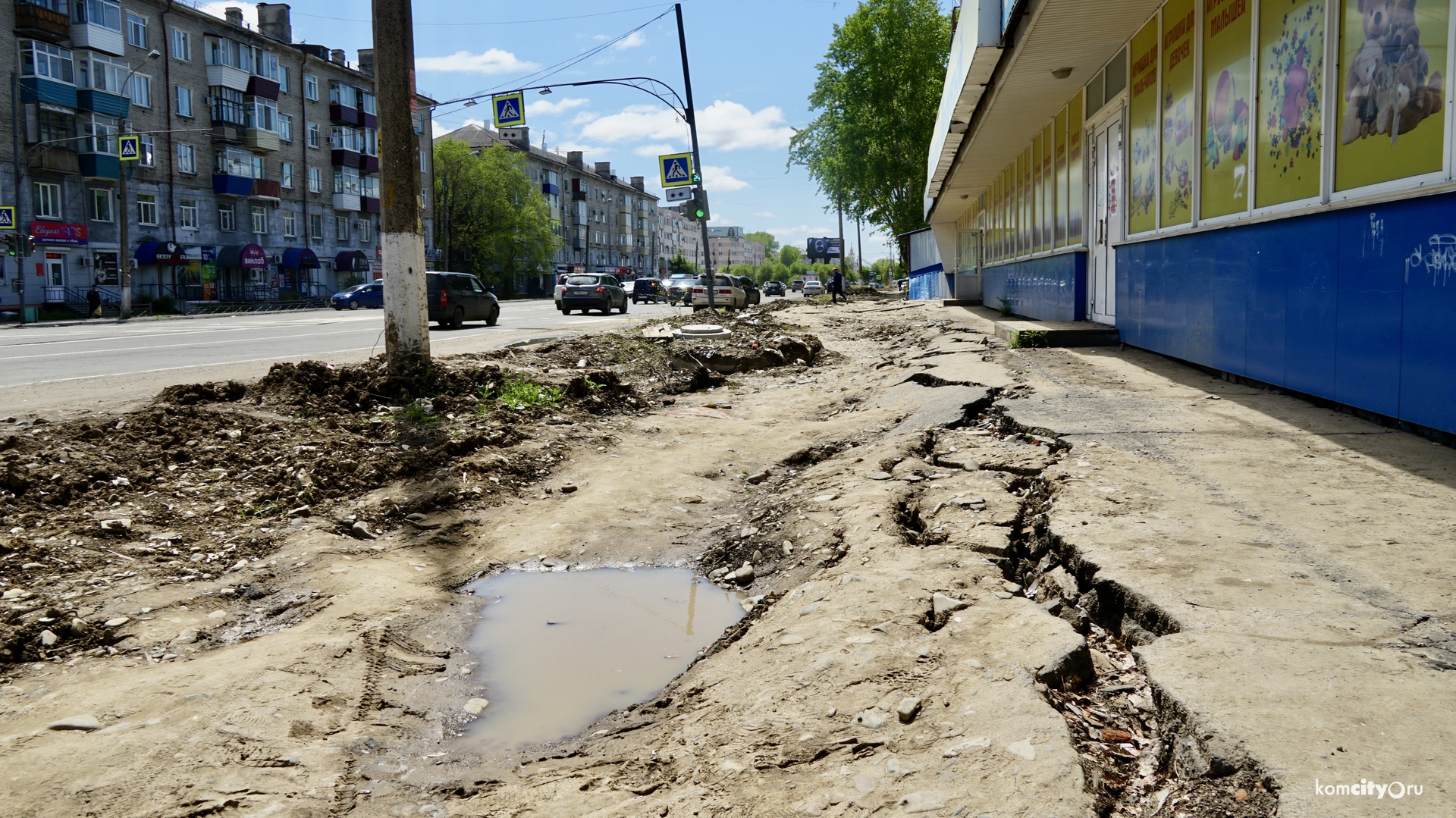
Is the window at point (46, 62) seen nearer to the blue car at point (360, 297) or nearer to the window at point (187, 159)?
the window at point (187, 159)

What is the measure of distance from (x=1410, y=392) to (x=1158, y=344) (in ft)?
14.2

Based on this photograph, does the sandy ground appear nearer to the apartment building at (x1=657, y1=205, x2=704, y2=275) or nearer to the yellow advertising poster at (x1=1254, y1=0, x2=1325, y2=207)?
the yellow advertising poster at (x1=1254, y1=0, x2=1325, y2=207)

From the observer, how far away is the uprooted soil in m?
2.30

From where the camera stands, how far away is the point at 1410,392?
4570 mm

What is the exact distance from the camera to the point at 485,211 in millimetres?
63875

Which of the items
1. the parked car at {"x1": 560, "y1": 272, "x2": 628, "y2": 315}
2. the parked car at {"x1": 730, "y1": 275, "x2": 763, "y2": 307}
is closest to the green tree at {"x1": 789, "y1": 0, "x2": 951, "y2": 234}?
the parked car at {"x1": 730, "y1": 275, "x2": 763, "y2": 307}

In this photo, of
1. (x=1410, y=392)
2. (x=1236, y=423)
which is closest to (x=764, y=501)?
(x=1236, y=423)

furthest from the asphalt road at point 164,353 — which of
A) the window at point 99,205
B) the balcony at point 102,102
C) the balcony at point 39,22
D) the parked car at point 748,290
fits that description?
the balcony at point 39,22

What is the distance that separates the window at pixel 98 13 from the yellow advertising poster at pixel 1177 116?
40.8 metres

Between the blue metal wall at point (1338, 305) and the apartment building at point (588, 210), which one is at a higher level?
the apartment building at point (588, 210)

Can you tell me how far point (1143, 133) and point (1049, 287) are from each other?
5.02 m

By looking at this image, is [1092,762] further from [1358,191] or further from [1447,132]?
[1358,191]

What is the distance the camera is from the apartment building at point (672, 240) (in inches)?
5375

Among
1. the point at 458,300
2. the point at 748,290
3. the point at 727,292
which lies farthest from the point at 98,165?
the point at 748,290
